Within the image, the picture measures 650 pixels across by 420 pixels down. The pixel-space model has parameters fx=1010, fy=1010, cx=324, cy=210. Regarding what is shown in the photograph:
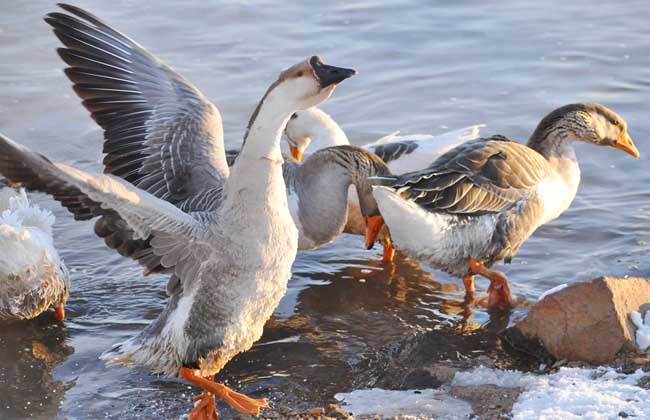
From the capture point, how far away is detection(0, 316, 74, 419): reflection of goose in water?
5.53m

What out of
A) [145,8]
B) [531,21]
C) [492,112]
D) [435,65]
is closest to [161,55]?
[145,8]

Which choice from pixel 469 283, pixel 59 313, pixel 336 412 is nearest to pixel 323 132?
pixel 469 283

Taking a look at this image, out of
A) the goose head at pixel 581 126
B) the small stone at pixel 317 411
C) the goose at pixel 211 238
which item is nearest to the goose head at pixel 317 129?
the goose head at pixel 581 126

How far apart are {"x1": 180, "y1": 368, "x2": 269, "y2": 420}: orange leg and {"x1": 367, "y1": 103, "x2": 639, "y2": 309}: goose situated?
1.70 m

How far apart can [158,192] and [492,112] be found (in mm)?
4676

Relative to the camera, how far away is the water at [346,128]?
5.99 meters

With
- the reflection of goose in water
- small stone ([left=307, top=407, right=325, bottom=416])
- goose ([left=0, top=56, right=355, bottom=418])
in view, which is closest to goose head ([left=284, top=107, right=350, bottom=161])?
the reflection of goose in water

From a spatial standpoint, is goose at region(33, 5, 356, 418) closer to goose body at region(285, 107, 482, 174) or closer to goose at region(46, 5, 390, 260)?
goose at region(46, 5, 390, 260)

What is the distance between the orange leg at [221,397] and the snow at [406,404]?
0.49m

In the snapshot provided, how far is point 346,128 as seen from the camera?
33.1ft

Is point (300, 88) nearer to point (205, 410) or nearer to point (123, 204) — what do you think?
point (123, 204)

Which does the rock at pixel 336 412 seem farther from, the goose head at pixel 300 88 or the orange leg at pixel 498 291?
the orange leg at pixel 498 291

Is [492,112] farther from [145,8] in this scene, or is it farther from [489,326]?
[145,8]

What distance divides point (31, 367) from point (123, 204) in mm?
1903
